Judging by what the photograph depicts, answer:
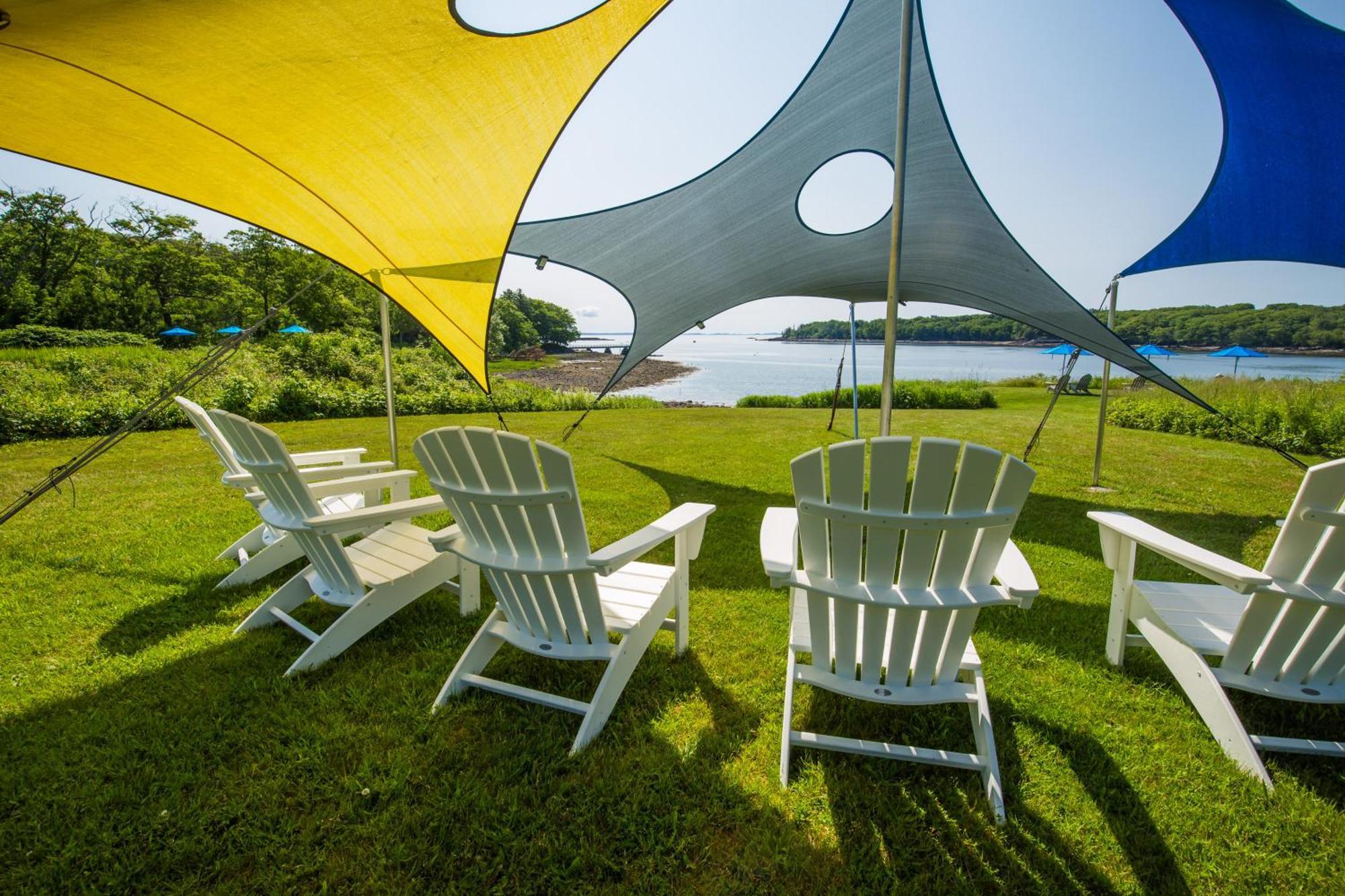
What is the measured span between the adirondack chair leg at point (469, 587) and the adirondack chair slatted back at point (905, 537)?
5.35ft

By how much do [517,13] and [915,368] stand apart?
652 inches

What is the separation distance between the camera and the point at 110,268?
75.6 feet

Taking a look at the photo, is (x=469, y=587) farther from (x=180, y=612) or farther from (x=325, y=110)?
(x=325, y=110)

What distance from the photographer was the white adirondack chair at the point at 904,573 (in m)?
1.56

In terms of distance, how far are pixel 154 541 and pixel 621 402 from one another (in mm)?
10058

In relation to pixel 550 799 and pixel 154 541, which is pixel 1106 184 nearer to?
pixel 550 799

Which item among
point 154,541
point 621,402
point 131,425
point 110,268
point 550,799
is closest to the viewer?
point 550,799

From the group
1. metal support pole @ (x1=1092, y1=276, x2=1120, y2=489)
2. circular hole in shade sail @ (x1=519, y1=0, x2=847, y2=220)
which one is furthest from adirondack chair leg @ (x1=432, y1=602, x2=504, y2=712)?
metal support pole @ (x1=1092, y1=276, x2=1120, y2=489)

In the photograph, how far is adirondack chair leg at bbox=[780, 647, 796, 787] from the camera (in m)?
1.76

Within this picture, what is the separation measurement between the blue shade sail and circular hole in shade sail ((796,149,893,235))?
1831 mm

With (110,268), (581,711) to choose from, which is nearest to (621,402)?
(581,711)

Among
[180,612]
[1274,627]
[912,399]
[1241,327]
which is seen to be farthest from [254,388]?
[1241,327]

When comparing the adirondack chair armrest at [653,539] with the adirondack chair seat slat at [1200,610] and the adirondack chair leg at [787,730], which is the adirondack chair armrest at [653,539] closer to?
the adirondack chair leg at [787,730]

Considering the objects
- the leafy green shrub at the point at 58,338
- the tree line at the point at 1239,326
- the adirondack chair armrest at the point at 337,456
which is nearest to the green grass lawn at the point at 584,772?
the adirondack chair armrest at the point at 337,456
